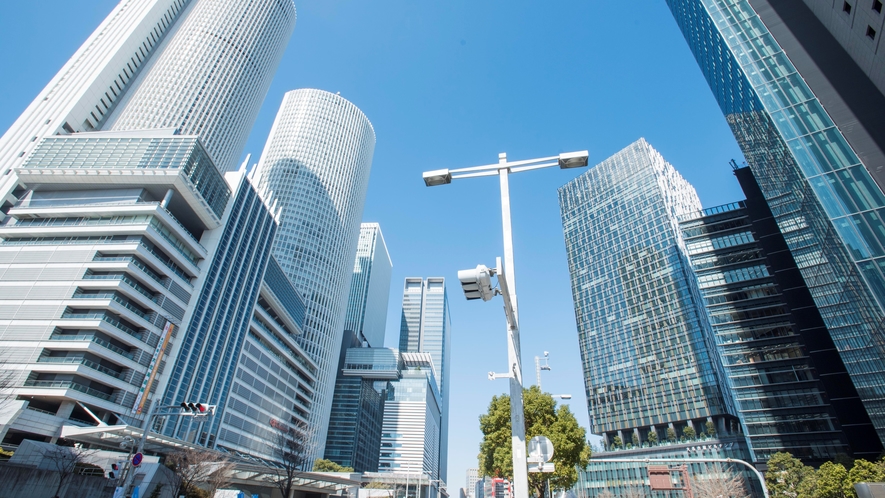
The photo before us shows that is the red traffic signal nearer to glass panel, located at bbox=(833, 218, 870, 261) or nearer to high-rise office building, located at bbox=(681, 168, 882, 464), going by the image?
glass panel, located at bbox=(833, 218, 870, 261)

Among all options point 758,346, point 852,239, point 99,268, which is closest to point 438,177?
point 852,239

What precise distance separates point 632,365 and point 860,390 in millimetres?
41283

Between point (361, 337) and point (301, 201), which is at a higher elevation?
point (301, 201)

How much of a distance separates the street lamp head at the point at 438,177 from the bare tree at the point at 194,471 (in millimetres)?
31433

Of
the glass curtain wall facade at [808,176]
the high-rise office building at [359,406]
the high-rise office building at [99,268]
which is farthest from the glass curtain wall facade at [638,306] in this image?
the high-rise office building at [99,268]

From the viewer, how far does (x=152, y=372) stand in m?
49.0

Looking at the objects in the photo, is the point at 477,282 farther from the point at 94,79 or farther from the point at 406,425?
the point at 406,425

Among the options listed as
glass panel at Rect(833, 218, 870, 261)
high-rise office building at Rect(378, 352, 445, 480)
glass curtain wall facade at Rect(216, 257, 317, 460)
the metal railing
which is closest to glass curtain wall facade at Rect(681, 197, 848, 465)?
glass panel at Rect(833, 218, 870, 261)

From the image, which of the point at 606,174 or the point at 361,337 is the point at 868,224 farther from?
the point at 361,337

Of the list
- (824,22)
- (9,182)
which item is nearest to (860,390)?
(824,22)

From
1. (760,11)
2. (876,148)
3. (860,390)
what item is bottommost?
(860,390)

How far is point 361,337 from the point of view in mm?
162125

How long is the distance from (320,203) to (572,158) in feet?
398

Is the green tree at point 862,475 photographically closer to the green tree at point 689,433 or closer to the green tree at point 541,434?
the green tree at point 541,434
